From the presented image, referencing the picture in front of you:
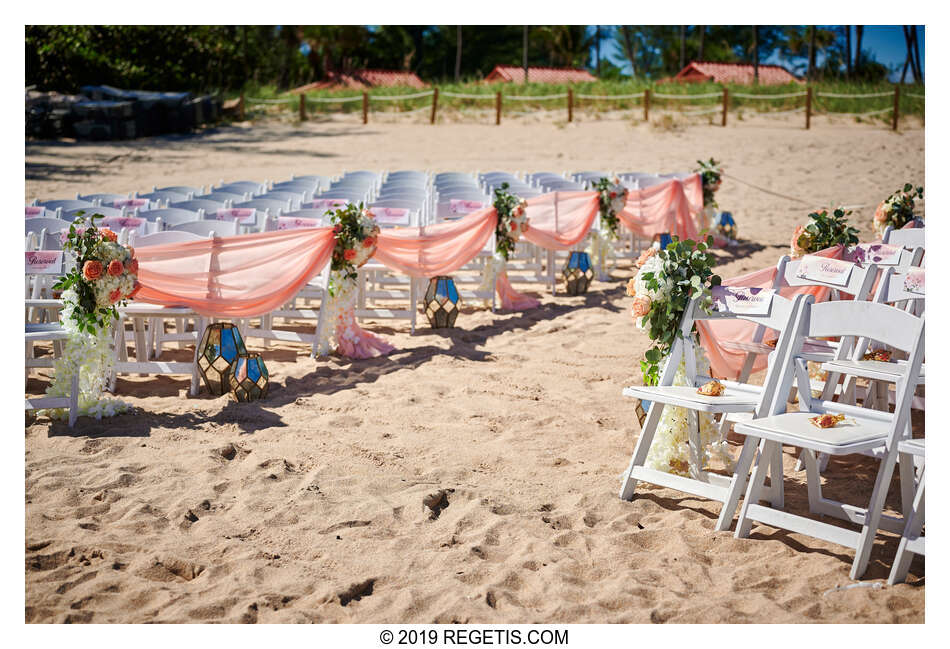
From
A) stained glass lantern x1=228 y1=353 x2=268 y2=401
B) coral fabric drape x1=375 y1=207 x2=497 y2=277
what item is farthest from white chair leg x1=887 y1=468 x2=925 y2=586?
coral fabric drape x1=375 y1=207 x2=497 y2=277

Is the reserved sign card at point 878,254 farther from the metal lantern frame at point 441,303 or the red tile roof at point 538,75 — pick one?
the red tile roof at point 538,75

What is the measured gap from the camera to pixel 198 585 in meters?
3.43

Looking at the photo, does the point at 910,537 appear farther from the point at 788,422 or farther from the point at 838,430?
the point at 788,422

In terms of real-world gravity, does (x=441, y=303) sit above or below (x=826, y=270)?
below

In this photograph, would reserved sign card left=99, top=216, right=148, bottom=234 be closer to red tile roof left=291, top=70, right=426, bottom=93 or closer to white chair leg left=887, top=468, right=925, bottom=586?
white chair leg left=887, top=468, right=925, bottom=586

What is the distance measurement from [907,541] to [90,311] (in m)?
4.44

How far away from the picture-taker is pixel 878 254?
5523 mm

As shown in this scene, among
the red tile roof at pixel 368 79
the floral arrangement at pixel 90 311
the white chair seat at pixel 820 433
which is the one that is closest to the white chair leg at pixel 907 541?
the white chair seat at pixel 820 433

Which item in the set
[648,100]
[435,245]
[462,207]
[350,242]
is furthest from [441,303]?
[648,100]

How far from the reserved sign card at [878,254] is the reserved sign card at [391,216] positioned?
4377 mm

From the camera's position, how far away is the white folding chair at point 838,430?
3443 mm

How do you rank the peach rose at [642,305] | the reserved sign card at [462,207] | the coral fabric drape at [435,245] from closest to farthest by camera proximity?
the peach rose at [642,305] → the coral fabric drape at [435,245] → the reserved sign card at [462,207]
